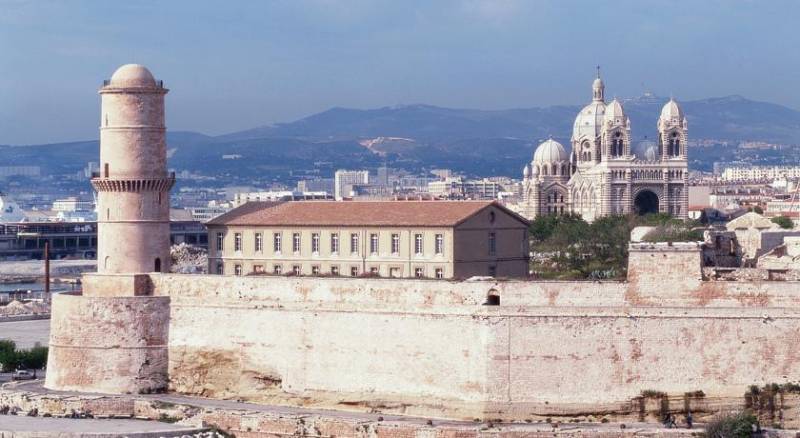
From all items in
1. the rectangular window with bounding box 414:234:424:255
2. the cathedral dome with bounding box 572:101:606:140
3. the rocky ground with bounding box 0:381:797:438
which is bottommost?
the rocky ground with bounding box 0:381:797:438

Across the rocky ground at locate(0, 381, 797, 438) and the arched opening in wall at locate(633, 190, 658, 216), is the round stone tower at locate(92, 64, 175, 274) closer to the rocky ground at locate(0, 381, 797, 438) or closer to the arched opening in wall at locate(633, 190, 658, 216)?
the rocky ground at locate(0, 381, 797, 438)

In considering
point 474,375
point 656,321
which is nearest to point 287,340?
point 474,375

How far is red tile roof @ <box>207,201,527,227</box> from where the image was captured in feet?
182

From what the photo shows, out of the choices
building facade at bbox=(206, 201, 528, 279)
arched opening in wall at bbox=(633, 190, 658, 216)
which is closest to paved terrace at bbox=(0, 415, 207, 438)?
building facade at bbox=(206, 201, 528, 279)

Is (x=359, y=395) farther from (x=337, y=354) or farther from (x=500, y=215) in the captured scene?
(x=500, y=215)

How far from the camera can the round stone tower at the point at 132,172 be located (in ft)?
168

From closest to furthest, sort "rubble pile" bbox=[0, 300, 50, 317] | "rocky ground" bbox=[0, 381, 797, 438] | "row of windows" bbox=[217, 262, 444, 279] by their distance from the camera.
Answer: "rocky ground" bbox=[0, 381, 797, 438]
"row of windows" bbox=[217, 262, 444, 279]
"rubble pile" bbox=[0, 300, 50, 317]

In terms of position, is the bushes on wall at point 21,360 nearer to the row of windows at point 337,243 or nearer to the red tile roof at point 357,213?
the red tile roof at point 357,213

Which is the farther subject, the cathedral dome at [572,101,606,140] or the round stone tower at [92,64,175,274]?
the cathedral dome at [572,101,606,140]

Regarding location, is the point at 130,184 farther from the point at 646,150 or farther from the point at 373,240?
the point at 646,150

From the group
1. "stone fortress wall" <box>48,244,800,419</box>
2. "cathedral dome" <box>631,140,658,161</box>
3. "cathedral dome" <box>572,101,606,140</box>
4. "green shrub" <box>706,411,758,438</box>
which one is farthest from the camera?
"cathedral dome" <box>572,101,606,140</box>

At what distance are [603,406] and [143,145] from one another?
46.5 ft

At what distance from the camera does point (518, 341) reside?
44.4m

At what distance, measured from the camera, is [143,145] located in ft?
168
